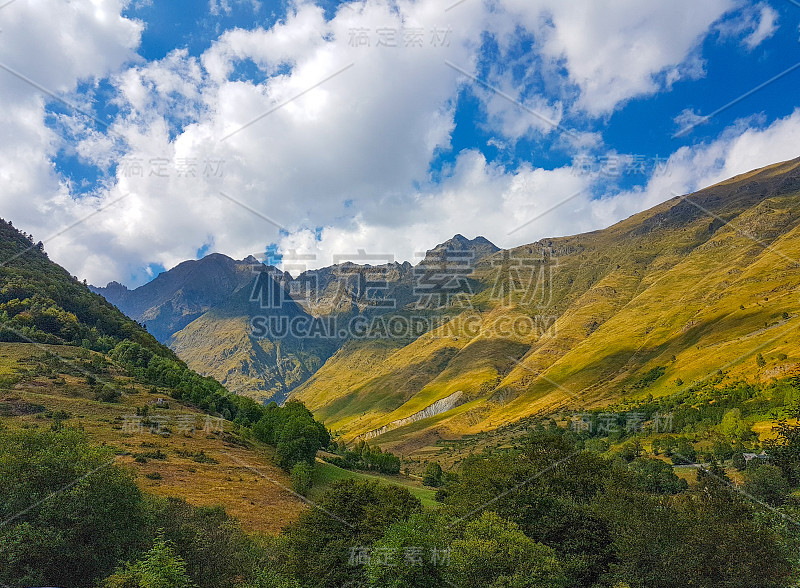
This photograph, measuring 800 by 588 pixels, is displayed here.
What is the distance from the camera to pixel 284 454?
8356cm

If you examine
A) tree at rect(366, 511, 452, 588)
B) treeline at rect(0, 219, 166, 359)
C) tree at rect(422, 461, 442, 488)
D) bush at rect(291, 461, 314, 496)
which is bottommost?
tree at rect(422, 461, 442, 488)

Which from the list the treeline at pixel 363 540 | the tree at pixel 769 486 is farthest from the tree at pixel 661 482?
the treeline at pixel 363 540

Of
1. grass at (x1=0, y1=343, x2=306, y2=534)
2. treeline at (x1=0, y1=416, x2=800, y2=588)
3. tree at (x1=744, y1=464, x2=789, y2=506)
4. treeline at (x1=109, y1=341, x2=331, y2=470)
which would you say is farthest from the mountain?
tree at (x1=744, y1=464, x2=789, y2=506)

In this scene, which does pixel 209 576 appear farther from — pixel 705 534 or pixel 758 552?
pixel 758 552

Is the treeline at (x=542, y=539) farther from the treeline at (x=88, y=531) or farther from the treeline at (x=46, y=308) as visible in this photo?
the treeline at (x=46, y=308)

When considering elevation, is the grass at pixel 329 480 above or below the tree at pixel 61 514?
below

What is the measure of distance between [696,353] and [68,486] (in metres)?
213

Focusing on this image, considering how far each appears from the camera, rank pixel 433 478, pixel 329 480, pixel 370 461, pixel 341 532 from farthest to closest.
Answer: pixel 370 461, pixel 433 478, pixel 329 480, pixel 341 532

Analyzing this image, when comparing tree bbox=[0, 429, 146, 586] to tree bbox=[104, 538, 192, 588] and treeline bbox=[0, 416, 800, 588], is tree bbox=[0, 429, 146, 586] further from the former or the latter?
tree bbox=[104, 538, 192, 588]

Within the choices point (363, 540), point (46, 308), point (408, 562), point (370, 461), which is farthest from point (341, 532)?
point (46, 308)

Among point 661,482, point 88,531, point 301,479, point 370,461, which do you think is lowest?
point 661,482

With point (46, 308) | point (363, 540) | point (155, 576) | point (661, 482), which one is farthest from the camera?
point (46, 308)

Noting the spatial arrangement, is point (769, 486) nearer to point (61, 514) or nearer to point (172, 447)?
point (61, 514)

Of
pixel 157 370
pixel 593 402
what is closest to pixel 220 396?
pixel 157 370
